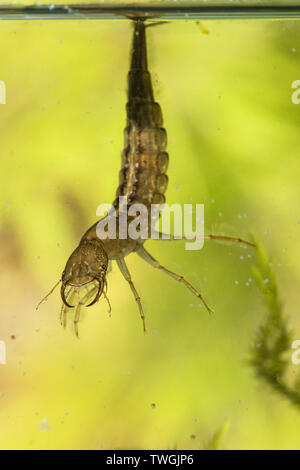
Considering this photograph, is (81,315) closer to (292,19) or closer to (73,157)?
(73,157)

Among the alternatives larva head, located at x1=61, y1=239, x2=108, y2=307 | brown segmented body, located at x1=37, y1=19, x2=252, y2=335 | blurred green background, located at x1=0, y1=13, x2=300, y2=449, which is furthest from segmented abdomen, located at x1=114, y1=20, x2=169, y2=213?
larva head, located at x1=61, y1=239, x2=108, y2=307

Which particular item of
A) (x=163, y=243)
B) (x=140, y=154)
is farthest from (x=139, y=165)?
(x=163, y=243)

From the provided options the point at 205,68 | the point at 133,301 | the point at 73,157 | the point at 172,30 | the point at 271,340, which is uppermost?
the point at 172,30

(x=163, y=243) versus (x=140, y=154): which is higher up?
(x=140, y=154)

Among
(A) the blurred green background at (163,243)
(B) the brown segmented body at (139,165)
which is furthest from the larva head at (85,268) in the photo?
(A) the blurred green background at (163,243)

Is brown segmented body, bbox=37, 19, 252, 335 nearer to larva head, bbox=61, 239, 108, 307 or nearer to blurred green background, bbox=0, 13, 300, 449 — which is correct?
larva head, bbox=61, 239, 108, 307

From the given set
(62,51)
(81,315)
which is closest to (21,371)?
(81,315)

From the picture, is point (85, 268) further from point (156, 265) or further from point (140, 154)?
point (140, 154)
